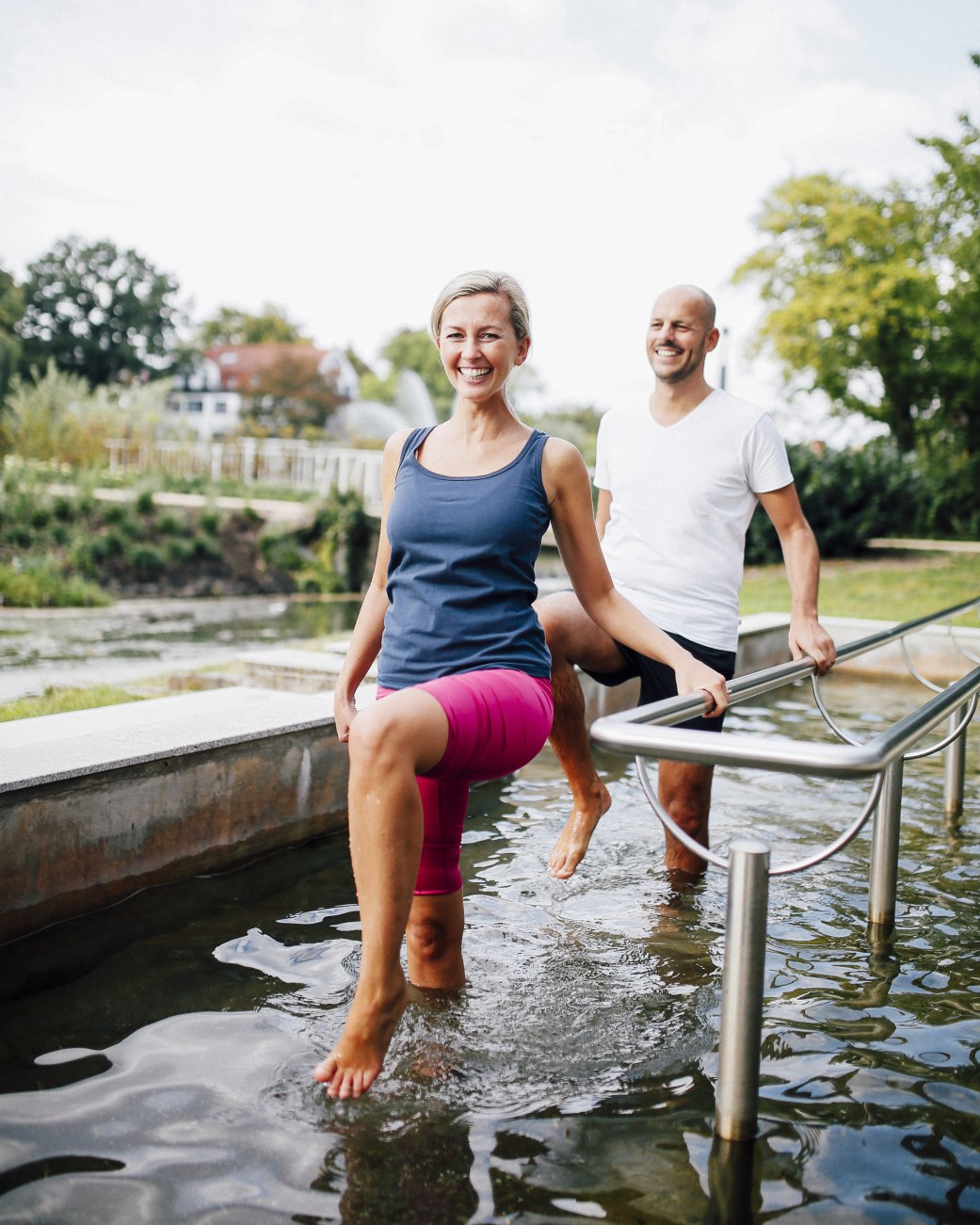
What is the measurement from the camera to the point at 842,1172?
2.41m

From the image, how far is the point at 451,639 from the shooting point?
2.61 metres

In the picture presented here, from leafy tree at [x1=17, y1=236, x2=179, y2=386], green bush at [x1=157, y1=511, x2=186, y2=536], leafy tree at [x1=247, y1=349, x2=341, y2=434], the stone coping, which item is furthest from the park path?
leafy tree at [x1=17, y1=236, x2=179, y2=386]

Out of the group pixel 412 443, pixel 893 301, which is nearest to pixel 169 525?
pixel 412 443

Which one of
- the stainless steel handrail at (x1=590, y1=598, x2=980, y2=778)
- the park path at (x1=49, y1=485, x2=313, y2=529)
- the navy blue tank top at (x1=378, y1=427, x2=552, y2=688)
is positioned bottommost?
the stainless steel handrail at (x1=590, y1=598, x2=980, y2=778)

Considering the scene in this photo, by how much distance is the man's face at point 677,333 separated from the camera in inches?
149

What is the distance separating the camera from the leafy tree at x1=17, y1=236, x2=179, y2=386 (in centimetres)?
6656

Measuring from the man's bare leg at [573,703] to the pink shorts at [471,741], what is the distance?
85 cm

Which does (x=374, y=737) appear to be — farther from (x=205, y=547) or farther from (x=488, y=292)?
(x=205, y=547)

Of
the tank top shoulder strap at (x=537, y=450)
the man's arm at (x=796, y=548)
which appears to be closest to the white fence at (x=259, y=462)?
the man's arm at (x=796, y=548)

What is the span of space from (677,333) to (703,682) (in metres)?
1.57

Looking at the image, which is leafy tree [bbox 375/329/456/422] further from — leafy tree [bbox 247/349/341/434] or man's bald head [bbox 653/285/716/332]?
man's bald head [bbox 653/285/716/332]

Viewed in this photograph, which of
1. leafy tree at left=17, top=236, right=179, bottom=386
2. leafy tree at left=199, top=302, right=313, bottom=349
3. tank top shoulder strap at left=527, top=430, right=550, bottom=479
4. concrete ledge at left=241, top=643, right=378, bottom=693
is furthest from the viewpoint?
leafy tree at left=199, top=302, right=313, bottom=349

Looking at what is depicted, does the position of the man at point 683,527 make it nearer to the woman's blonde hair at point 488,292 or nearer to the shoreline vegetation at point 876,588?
the woman's blonde hair at point 488,292

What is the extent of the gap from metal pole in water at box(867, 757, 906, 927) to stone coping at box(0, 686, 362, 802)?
7.20 ft
